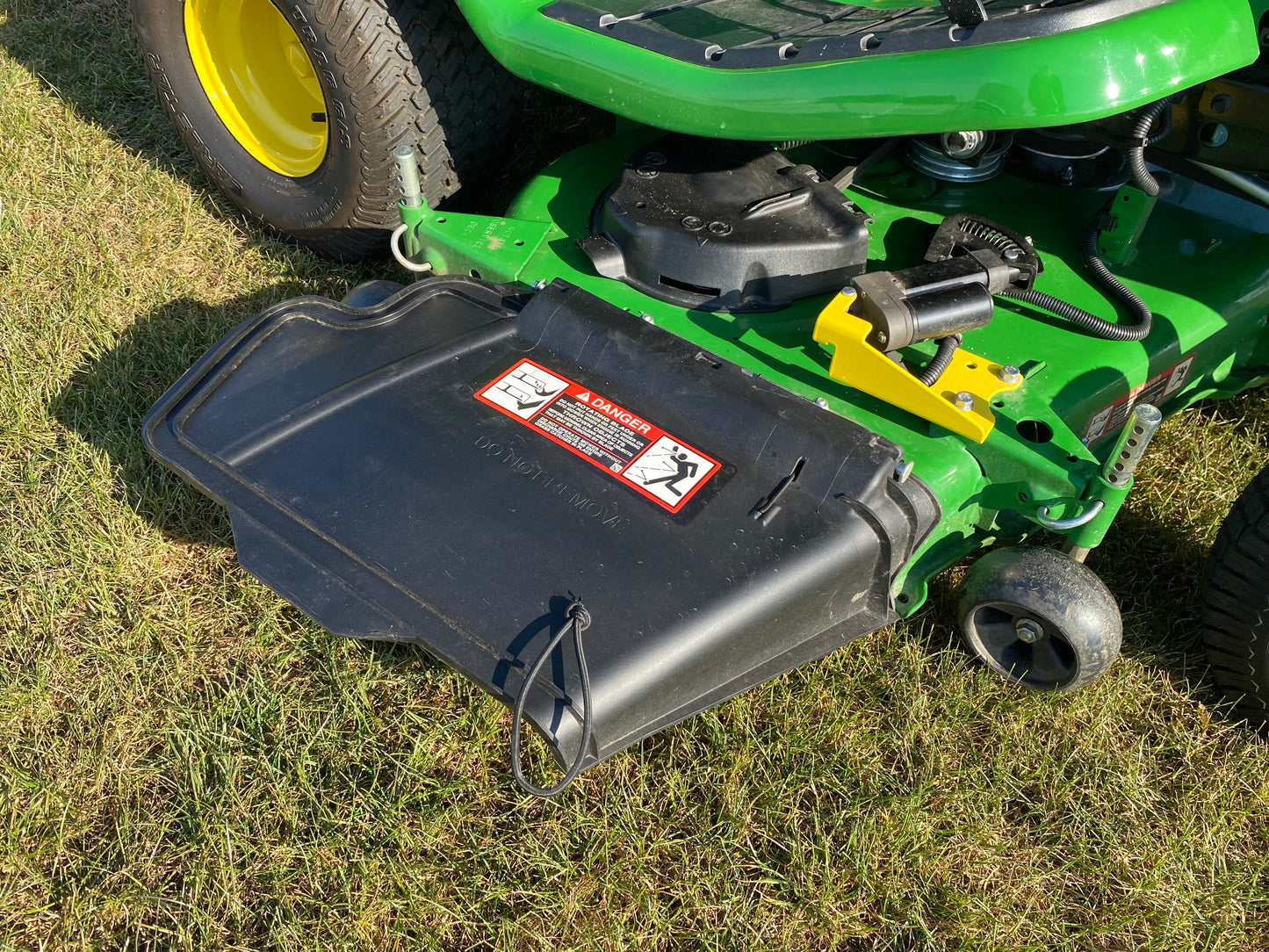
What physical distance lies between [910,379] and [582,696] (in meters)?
0.64

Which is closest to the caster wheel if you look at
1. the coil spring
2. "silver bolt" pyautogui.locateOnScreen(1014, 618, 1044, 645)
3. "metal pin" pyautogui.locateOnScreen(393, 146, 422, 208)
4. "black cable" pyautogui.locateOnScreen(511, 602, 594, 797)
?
"silver bolt" pyautogui.locateOnScreen(1014, 618, 1044, 645)

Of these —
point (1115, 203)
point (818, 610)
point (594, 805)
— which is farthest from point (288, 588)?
point (1115, 203)

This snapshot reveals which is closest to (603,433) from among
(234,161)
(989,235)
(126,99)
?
(989,235)

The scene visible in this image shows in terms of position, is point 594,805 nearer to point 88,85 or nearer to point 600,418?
point 600,418

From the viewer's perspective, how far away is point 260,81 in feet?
7.73

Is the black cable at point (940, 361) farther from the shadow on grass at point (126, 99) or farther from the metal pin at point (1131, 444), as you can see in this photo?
the shadow on grass at point (126, 99)

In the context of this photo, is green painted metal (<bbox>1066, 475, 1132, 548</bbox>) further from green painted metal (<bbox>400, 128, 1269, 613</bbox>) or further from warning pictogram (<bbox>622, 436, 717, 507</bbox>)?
warning pictogram (<bbox>622, 436, 717, 507</bbox>)

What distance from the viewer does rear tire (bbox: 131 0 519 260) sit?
6.48 ft

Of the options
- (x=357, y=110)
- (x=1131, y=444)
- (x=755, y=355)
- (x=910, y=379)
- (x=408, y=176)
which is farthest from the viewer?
(x=357, y=110)

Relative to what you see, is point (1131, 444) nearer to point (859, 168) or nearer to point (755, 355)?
point (755, 355)

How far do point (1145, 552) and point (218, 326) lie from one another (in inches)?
72.3

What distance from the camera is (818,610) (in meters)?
1.41

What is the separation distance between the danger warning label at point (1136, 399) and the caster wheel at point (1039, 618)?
232mm

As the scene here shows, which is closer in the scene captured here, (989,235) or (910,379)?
(910,379)
